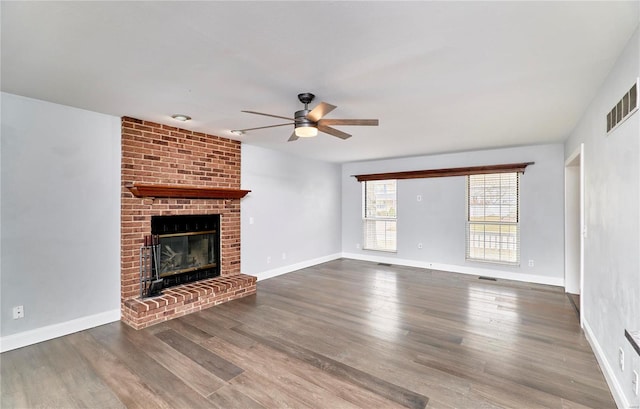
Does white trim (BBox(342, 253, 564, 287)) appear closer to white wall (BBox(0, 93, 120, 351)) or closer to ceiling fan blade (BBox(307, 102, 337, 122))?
ceiling fan blade (BBox(307, 102, 337, 122))

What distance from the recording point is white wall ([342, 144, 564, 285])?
5164mm

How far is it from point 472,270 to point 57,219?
21.6 ft

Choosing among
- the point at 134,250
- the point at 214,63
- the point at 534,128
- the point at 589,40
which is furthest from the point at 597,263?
the point at 134,250

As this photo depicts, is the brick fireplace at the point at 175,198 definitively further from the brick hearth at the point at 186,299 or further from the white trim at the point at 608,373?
the white trim at the point at 608,373

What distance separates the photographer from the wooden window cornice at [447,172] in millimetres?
5371

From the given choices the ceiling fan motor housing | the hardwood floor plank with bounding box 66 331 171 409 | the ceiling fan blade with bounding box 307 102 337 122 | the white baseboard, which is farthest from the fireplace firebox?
the ceiling fan blade with bounding box 307 102 337 122

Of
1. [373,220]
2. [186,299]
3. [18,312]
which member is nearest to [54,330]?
[18,312]

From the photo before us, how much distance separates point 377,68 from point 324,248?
533 centimetres

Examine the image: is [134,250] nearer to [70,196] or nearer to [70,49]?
[70,196]

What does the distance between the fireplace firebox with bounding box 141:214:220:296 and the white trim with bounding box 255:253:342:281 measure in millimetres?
1033

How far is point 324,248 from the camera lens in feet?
23.5

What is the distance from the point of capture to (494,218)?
18.7 feet

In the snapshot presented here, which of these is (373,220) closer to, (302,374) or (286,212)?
(286,212)

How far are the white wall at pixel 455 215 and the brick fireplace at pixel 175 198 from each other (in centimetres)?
343
